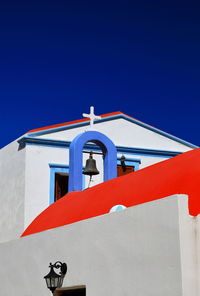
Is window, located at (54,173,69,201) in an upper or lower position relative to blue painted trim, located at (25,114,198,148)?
lower

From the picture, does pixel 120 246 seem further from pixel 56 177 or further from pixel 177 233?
pixel 56 177

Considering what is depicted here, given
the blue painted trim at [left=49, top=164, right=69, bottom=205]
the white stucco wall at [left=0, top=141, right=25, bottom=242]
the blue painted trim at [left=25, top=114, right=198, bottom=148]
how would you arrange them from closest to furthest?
the white stucco wall at [left=0, top=141, right=25, bottom=242] < the blue painted trim at [left=49, top=164, right=69, bottom=205] < the blue painted trim at [left=25, top=114, right=198, bottom=148]

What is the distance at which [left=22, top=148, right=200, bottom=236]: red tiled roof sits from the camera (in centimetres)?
616

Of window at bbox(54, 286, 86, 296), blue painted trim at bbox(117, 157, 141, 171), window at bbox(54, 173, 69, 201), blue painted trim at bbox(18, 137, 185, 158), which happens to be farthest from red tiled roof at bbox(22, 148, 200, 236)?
blue painted trim at bbox(117, 157, 141, 171)

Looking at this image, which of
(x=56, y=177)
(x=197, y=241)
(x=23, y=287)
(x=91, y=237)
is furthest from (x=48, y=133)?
(x=197, y=241)

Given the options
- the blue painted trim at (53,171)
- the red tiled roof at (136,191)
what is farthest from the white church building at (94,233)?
the red tiled roof at (136,191)

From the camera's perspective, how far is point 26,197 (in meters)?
12.1

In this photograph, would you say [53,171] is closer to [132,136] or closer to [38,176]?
[38,176]

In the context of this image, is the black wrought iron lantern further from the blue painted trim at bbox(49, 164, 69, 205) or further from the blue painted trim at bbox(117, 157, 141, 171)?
the blue painted trim at bbox(117, 157, 141, 171)

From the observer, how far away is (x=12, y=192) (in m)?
12.6

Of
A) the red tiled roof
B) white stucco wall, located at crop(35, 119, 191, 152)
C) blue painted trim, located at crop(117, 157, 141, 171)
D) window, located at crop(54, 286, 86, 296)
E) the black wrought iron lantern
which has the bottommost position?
window, located at crop(54, 286, 86, 296)

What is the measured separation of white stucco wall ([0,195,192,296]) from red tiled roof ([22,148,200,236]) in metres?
0.54

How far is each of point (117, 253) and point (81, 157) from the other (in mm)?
4012

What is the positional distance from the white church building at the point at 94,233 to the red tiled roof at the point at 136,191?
17 centimetres
